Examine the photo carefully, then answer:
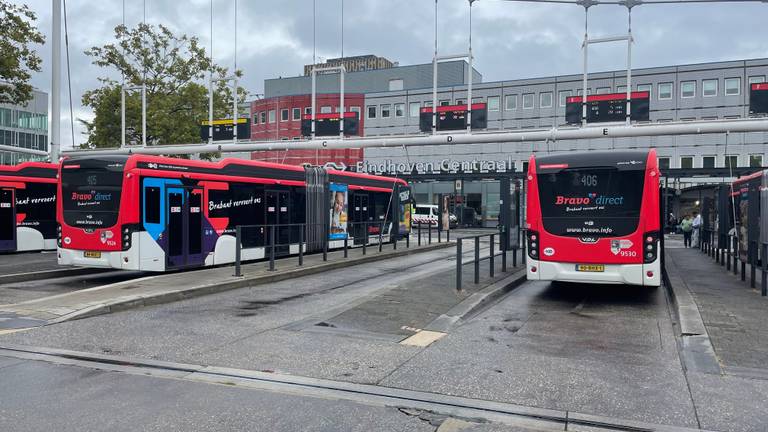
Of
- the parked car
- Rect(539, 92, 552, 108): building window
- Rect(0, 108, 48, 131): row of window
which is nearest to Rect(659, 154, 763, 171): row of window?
Rect(539, 92, 552, 108): building window

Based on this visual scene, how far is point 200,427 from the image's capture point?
459cm

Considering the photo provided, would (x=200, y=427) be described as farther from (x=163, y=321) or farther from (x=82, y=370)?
(x=163, y=321)

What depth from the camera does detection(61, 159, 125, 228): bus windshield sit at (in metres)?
13.3

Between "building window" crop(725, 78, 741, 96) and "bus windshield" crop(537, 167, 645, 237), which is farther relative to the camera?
"building window" crop(725, 78, 741, 96)

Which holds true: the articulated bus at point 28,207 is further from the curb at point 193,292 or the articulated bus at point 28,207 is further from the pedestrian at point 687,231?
the pedestrian at point 687,231

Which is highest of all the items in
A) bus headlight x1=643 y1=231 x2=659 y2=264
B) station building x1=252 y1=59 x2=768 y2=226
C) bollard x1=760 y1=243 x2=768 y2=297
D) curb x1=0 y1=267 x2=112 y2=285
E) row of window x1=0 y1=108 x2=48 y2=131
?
row of window x1=0 y1=108 x2=48 y2=131

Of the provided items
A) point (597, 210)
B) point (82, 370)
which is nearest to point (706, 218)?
point (597, 210)

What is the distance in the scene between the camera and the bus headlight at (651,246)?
10547 mm

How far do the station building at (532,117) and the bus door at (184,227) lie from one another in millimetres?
28849

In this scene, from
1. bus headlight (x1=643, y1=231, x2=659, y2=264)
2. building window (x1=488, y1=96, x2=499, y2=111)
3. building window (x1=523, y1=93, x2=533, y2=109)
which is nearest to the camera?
bus headlight (x1=643, y1=231, x2=659, y2=264)

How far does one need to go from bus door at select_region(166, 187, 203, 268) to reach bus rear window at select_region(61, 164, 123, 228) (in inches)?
44.6

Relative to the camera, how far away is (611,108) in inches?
961

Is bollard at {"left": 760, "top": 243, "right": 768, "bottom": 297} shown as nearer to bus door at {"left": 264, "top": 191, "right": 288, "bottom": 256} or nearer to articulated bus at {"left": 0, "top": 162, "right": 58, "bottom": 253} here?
bus door at {"left": 264, "top": 191, "right": 288, "bottom": 256}

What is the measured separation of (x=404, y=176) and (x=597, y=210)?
30.9 meters
